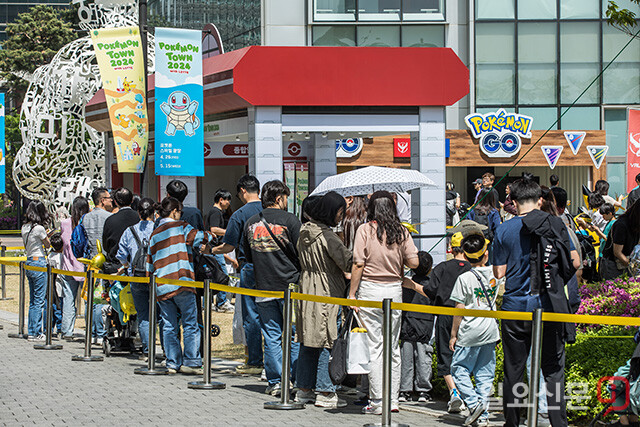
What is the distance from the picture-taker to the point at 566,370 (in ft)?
26.4

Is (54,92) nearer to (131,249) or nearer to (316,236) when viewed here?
(131,249)

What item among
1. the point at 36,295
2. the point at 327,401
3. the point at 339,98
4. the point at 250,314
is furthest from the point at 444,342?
the point at 339,98

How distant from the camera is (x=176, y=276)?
1023cm

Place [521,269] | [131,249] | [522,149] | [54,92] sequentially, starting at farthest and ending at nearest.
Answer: [522,149]
[54,92]
[131,249]
[521,269]

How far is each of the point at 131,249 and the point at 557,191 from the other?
4.82 meters

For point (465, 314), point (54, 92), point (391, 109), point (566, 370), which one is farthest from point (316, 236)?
point (54, 92)

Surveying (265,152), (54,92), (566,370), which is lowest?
(566,370)

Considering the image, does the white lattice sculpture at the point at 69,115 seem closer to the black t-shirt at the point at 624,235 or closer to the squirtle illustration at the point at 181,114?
the squirtle illustration at the point at 181,114

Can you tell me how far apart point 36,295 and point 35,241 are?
729 millimetres

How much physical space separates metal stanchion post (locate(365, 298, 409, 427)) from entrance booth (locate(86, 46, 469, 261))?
25.3ft

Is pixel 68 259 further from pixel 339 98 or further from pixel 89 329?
pixel 339 98

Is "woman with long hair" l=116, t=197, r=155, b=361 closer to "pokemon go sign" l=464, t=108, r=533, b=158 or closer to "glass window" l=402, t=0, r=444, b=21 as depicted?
"pokemon go sign" l=464, t=108, r=533, b=158

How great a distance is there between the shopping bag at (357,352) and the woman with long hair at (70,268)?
5.75 metres

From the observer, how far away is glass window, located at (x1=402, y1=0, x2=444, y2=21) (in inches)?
1423
